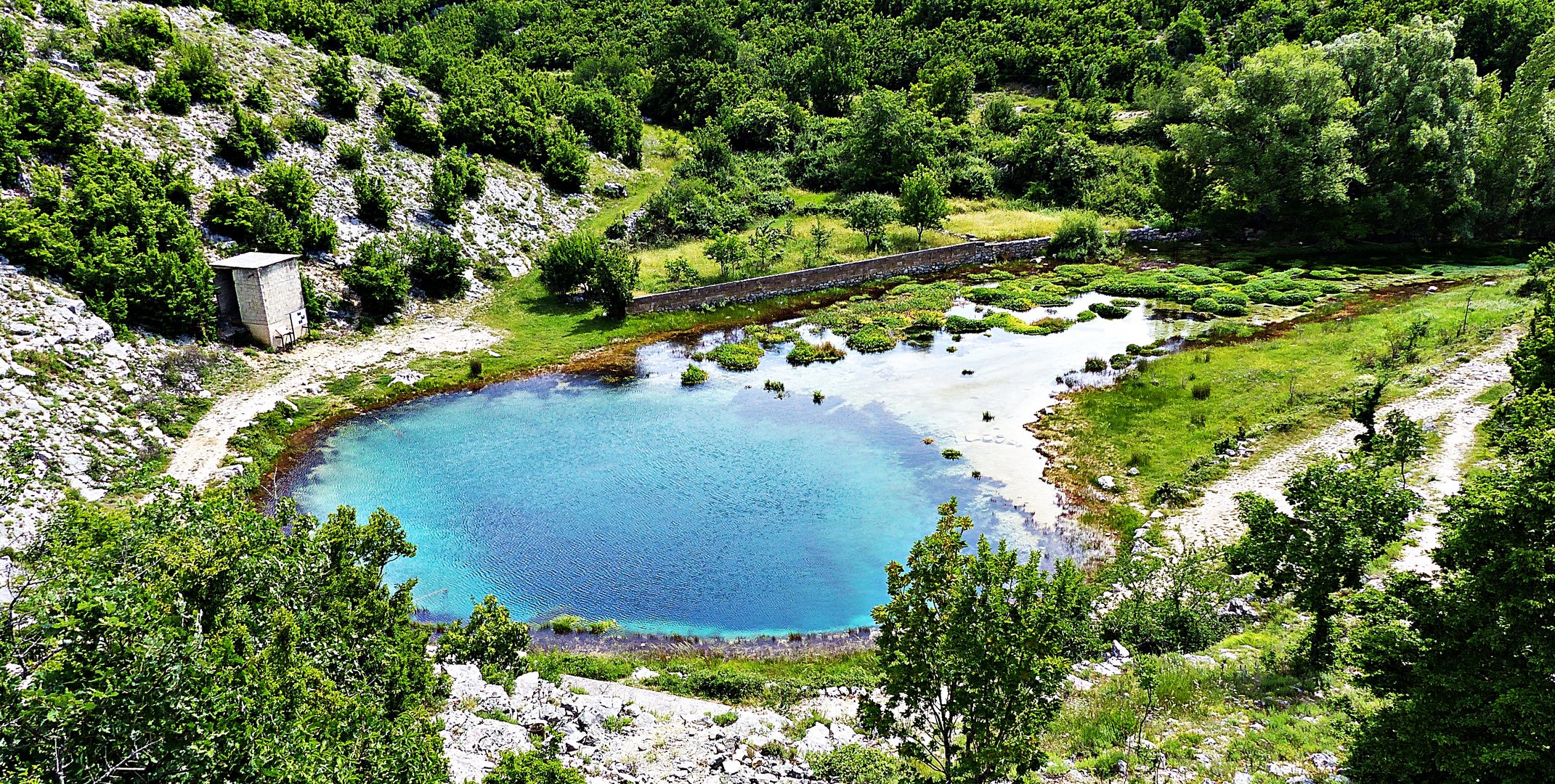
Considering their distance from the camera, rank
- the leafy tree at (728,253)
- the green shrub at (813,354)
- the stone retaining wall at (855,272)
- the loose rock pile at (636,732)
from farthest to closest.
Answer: the leafy tree at (728,253) → the stone retaining wall at (855,272) → the green shrub at (813,354) → the loose rock pile at (636,732)

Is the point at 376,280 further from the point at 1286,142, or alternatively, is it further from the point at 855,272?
the point at 1286,142

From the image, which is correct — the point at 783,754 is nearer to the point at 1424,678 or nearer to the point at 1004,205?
the point at 1424,678

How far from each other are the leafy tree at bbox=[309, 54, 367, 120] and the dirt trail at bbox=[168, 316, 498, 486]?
1817cm

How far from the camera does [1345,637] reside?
17.9m

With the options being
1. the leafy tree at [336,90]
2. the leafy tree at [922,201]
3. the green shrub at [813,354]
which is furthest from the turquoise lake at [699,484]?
the leafy tree at [336,90]

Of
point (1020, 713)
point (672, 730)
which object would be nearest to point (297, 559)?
point (672, 730)

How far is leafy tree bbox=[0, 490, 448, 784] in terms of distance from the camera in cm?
884

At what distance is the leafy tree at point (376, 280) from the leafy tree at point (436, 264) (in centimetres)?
108

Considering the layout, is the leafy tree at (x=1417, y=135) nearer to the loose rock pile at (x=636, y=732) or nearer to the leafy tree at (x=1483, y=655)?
the leafy tree at (x=1483, y=655)

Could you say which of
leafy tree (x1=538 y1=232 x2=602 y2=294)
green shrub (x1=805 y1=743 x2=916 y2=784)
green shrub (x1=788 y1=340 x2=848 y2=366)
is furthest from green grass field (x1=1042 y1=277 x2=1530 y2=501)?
leafy tree (x1=538 y1=232 x2=602 y2=294)

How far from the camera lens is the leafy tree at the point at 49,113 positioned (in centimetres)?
3691

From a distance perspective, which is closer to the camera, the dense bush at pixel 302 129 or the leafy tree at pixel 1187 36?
the dense bush at pixel 302 129

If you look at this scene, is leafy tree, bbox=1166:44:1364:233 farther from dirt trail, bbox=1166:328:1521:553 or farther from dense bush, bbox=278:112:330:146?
dense bush, bbox=278:112:330:146

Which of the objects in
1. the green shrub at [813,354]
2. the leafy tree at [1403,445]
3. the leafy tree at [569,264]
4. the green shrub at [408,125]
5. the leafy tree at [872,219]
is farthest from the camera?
the leafy tree at [872,219]
